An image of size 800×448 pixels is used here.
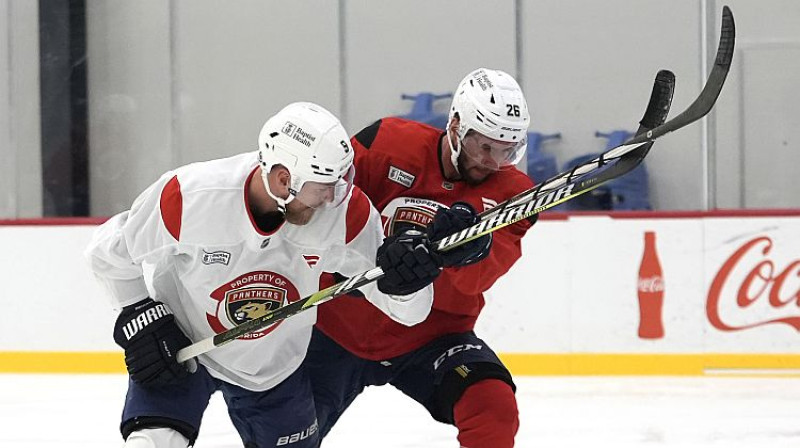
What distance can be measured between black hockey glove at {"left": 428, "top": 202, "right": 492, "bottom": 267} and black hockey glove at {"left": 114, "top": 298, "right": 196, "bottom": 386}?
23.4 inches

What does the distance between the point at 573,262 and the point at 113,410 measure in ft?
6.67

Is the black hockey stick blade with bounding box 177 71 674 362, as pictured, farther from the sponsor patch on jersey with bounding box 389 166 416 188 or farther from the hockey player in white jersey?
the sponsor patch on jersey with bounding box 389 166 416 188

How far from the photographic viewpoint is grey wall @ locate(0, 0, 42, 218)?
6.38 metres

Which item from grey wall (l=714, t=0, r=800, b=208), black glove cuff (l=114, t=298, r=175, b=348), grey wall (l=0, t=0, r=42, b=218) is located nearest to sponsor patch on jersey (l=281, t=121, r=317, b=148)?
black glove cuff (l=114, t=298, r=175, b=348)

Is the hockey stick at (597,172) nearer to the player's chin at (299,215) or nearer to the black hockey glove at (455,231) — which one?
the black hockey glove at (455,231)

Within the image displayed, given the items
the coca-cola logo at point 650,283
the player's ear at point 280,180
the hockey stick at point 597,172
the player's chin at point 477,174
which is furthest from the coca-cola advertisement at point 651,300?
the player's ear at point 280,180

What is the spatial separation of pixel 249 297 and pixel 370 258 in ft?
0.91

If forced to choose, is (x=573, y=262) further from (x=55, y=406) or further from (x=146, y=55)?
(x=146, y=55)

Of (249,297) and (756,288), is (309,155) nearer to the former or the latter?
(249,297)

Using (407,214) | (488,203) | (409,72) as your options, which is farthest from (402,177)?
(409,72)

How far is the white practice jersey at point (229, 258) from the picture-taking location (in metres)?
2.61

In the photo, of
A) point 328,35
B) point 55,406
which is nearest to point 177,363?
point 55,406

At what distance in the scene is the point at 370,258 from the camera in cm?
275

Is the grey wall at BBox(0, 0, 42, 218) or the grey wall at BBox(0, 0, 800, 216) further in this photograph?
the grey wall at BBox(0, 0, 42, 218)
